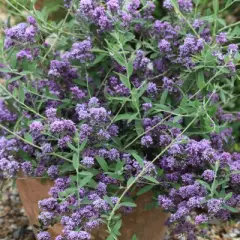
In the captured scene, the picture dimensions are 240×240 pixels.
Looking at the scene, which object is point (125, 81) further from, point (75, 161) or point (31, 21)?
point (31, 21)

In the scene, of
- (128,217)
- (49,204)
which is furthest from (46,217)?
(128,217)

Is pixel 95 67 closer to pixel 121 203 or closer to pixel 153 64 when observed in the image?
pixel 153 64

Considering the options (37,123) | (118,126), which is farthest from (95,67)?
(37,123)

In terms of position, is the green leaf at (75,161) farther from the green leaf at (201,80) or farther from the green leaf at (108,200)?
the green leaf at (201,80)

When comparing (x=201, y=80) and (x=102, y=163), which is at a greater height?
(x=201, y=80)

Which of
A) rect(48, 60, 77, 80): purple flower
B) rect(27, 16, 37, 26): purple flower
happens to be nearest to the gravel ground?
rect(48, 60, 77, 80): purple flower

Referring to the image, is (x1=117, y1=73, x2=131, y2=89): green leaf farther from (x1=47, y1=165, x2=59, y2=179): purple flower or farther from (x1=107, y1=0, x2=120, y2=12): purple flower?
(x1=47, y1=165, x2=59, y2=179): purple flower
